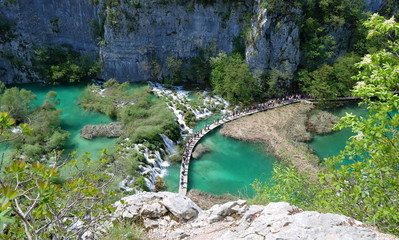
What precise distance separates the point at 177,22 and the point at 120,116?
15266mm

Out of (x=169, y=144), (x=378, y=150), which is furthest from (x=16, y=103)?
(x=378, y=150)

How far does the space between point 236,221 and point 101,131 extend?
1956 centimetres

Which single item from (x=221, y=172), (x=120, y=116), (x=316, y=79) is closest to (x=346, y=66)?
(x=316, y=79)

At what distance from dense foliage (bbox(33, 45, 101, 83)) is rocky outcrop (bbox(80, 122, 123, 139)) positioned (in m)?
12.5

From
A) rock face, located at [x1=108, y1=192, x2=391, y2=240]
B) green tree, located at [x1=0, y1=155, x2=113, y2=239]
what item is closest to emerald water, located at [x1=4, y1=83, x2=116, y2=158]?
rock face, located at [x1=108, y1=192, x2=391, y2=240]

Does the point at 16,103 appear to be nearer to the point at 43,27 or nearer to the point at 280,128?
the point at 43,27

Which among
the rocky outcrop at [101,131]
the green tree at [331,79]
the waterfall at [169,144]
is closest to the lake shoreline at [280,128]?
the green tree at [331,79]

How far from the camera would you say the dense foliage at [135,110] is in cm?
2297

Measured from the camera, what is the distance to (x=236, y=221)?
779 cm

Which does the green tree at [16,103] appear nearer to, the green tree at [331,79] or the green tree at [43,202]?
the green tree at [43,202]

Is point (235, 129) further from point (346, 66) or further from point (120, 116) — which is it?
point (346, 66)

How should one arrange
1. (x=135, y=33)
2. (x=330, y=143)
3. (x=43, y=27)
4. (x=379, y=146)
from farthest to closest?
1. (x=43, y=27)
2. (x=135, y=33)
3. (x=330, y=143)
4. (x=379, y=146)

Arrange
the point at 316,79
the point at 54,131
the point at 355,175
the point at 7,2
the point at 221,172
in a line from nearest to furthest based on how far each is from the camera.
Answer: the point at 355,175, the point at 221,172, the point at 54,131, the point at 316,79, the point at 7,2

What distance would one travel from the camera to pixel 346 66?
3003cm
